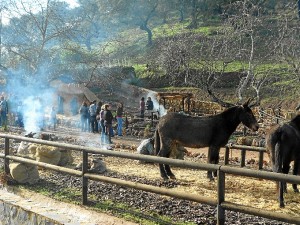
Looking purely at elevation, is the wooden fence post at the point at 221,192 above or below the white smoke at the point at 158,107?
below

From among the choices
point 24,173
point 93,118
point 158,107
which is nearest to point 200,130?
point 24,173

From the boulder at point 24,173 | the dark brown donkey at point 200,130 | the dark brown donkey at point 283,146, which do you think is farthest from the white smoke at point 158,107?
the dark brown donkey at point 283,146

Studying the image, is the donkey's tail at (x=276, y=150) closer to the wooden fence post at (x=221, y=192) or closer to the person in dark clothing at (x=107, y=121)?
the wooden fence post at (x=221, y=192)

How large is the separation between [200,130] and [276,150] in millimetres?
2437

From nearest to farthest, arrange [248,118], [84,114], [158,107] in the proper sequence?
[248,118], [84,114], [158,107]

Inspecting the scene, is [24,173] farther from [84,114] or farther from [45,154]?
[84,114]

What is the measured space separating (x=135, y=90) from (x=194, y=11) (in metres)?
19.8

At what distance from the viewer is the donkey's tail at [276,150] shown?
7.96 meters

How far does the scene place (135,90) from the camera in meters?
36.1

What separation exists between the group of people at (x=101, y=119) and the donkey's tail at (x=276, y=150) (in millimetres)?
10017

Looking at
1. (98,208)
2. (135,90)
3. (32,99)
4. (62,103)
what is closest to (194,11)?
(135,90)

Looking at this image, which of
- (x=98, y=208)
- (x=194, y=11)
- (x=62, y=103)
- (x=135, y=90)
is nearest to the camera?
(x=98, y=208)

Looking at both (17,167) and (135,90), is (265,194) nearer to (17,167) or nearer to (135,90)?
(17,167)

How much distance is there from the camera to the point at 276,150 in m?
8.03
